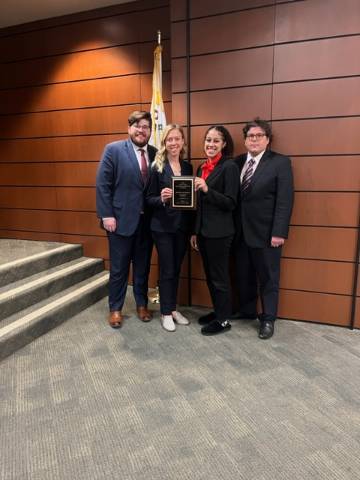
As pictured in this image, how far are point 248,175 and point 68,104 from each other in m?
2.53

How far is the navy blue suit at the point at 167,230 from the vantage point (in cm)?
272

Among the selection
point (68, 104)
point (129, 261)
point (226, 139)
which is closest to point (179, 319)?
point (129, 261)

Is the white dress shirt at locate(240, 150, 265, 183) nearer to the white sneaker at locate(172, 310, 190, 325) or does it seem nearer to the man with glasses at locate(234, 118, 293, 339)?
the man with glasses at locate(234, 118, 293, 339)

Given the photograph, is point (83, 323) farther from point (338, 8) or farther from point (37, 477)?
point (338, 8)

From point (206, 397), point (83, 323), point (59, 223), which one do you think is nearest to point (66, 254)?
point (59, 223)

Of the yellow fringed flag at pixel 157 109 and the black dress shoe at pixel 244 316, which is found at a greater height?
the yellow fringed flag at pixel 157 109

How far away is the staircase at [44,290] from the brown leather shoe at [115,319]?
0.46 meters

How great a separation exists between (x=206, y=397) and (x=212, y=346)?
0.61 m

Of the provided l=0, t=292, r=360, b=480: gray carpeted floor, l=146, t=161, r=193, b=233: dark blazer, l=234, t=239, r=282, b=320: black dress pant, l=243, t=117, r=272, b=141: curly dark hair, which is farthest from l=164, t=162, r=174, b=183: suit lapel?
l=0, t=292, r=360, b=480: gray carpeted floor

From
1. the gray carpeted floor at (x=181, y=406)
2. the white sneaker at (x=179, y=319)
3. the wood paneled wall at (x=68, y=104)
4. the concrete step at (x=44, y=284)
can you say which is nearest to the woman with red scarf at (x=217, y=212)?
the white sneaker at (x=179, y=319)

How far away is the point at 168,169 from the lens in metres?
2.72

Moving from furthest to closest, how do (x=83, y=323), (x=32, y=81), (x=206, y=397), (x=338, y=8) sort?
(x=32, y=81) < (x=83, y=323) < (x=338, y=8) < (x=206, y=397)

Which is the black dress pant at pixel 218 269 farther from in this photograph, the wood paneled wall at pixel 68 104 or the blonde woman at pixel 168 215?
the wood paneled wall at pixel 68 104

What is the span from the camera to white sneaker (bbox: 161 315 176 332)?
2.92 m
